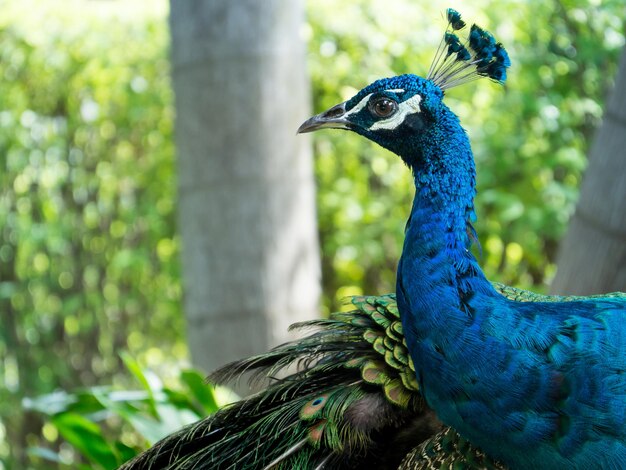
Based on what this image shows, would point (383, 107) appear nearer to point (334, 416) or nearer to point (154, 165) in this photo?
point (334, 416)

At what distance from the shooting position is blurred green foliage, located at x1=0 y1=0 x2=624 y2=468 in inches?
130

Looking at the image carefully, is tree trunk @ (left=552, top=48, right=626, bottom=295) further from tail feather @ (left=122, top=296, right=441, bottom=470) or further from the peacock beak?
the peacock beak

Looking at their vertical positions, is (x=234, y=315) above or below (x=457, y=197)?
below

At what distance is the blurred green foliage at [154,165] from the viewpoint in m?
3.30

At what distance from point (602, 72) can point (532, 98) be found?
0.32 meters

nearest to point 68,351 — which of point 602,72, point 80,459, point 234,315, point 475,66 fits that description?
point 80,459

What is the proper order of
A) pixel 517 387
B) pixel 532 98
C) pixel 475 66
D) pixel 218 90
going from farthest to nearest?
pixel 532 98 → pixel 218 90 → pixel 475 66 → pixel 517 387

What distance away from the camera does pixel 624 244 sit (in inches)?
86.7

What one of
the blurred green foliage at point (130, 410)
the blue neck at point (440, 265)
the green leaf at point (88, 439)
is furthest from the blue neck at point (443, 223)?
the green leaf at point (88, 439)

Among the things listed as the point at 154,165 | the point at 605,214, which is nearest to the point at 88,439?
the point at 605,214

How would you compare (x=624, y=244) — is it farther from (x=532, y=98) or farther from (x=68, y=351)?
(x=68, y=351)

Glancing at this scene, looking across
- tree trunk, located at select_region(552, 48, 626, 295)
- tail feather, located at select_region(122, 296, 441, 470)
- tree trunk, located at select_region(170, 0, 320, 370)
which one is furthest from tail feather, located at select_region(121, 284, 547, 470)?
tree trunk, located at select_region(170, 0, 320, 370)

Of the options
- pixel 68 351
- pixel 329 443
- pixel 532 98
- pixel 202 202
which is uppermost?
pixel 532 98

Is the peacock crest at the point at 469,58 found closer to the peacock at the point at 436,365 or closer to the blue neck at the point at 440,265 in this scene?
the peacock at the point at 436,365
